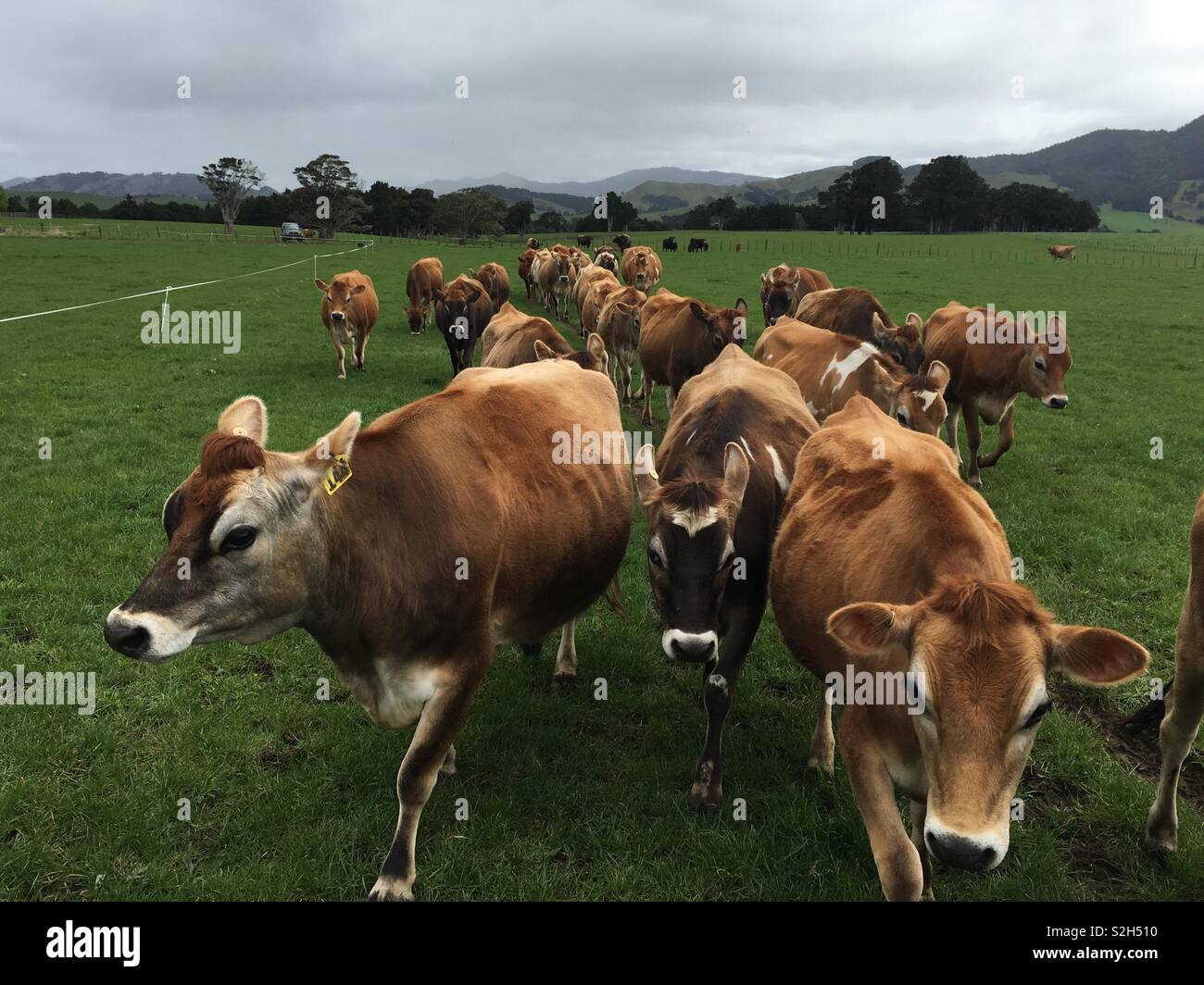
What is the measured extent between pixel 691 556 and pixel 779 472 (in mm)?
1362

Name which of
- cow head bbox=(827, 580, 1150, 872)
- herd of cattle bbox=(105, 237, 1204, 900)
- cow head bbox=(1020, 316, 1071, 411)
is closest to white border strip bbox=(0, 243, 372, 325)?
herd of cattle bbox=(105, 237, 1204, 900)

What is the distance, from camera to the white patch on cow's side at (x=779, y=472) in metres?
5.14

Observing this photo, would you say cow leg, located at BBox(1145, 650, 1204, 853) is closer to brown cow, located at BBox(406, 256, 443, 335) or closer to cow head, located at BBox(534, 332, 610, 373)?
cow head, located at BBox(534, 332, 610, 373)

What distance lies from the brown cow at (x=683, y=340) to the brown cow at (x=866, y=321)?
1.50 meters

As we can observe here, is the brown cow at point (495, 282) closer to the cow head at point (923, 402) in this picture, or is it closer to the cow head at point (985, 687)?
the cow head at point (923, 402)

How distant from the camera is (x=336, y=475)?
11.3 ft

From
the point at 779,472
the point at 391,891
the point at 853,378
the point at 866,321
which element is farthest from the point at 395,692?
the point at 866,321

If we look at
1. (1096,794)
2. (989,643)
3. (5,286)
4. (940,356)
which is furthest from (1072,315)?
(5,286)

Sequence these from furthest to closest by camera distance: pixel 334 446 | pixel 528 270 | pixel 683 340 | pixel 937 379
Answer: pixel 528 270 → pixel 683 340 → pixel 937 379 → pixel 334 446

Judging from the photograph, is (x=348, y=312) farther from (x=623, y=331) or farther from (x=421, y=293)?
(x=421, y=293)

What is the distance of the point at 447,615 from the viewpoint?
3736 mm

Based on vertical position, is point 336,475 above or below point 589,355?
below

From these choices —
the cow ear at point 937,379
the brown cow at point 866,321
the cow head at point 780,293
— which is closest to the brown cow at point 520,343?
the brown cow at point 866,321

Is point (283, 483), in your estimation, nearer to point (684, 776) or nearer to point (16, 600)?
point (684, 776)
